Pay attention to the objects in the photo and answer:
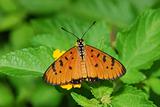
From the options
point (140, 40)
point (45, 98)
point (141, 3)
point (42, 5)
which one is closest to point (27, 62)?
point (140, 40)

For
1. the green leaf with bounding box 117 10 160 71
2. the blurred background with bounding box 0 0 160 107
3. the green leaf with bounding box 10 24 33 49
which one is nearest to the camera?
the green leaf with bounding box 117 10 160 71

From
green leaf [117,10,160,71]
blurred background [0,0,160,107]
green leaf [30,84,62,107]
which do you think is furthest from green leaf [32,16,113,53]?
blurred background [0,0,160,107]

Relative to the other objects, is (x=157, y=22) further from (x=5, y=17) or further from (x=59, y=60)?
(x=5, y=17)

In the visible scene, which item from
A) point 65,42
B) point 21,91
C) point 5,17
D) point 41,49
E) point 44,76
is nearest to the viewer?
point 44,76

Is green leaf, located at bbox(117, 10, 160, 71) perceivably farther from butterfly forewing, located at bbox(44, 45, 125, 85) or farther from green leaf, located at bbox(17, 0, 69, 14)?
green leaf, located at bbox(17, 0, 69, 14)

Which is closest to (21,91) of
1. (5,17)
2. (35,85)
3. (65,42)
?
(35,85)

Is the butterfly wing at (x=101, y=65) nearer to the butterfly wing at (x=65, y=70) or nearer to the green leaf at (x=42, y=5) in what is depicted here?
the butterfly wing at (x=65, y=70)

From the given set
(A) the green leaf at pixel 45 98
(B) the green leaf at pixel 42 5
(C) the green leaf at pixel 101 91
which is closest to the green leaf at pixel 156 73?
(C) the green leaf at pixel 101 91
